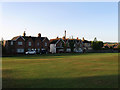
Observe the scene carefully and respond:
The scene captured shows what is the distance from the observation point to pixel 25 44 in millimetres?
52156

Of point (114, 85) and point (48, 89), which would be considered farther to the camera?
point (114, 85)

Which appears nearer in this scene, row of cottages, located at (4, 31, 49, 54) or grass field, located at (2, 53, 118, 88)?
grass field, located at (2, 53, 118, 88)

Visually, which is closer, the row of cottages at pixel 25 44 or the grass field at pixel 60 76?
the grass field at pixel 60 76

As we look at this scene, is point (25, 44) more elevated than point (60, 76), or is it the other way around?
point (25, 44)

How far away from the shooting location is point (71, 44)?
215ft

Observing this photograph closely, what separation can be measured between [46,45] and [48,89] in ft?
168

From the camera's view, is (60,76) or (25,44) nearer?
(60,76)

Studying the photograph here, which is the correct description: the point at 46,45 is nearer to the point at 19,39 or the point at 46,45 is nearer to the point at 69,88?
the point at 19,39

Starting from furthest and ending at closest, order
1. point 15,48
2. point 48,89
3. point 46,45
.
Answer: point 46,45
point 15,48
point 48,89

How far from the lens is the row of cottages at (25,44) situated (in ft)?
163

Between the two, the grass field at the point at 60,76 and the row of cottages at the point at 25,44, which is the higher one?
the row of cottages at the point at 25,44

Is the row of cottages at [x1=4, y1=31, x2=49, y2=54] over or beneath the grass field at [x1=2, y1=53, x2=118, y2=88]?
over

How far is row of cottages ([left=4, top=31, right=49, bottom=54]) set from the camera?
4965 centimetres

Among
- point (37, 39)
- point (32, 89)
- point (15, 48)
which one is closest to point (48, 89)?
point (32, 89)
